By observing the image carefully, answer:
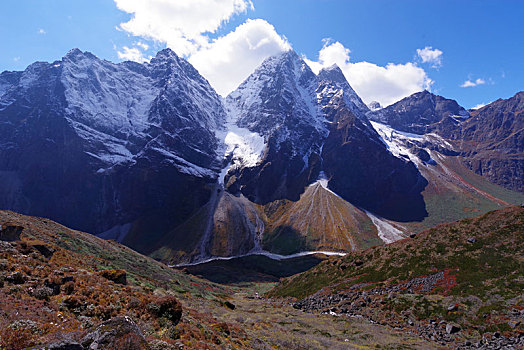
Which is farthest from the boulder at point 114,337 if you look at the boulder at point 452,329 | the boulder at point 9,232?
the boulder at point 452,329

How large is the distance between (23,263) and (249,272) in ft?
549

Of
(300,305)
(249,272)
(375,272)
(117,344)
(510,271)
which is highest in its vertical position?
(117,344)

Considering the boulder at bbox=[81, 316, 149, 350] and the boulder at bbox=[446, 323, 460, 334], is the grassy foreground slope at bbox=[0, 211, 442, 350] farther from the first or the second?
the boulder at bbox=[446, 323, 460, 334]

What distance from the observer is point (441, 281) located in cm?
4272

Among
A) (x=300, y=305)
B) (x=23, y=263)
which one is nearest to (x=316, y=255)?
(x=300, y=305)

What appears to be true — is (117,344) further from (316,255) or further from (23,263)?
(316,255)

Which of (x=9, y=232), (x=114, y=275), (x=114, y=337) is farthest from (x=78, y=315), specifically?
(x=9, y=232)

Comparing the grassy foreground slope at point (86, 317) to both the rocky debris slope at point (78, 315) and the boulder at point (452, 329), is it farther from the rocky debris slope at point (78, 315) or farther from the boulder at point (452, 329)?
the boulder at point (452, 329)

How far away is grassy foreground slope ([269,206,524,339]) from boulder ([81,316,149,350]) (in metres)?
36.1

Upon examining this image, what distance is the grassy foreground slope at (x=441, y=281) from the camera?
3288cm

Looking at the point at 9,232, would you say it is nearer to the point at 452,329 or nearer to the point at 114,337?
the point at 114,337

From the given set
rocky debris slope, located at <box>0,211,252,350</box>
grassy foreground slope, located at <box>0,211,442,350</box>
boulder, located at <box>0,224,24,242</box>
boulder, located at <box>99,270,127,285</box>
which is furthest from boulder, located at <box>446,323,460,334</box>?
boulder, located at <box>0,224,24,242</box>

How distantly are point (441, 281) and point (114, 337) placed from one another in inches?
1921

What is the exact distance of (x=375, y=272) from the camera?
54.4 metres
